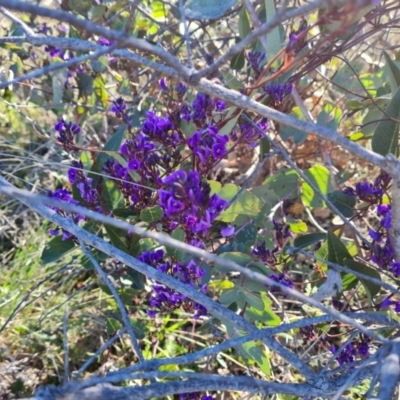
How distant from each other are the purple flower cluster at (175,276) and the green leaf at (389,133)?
562 mm

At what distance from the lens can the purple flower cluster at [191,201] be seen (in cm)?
111

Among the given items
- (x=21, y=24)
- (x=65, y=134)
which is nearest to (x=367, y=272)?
Answer: (x=65, y=134)

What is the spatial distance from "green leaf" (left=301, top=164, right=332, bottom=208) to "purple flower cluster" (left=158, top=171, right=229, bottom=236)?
2.37 ft

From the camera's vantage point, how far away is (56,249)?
1.53 m

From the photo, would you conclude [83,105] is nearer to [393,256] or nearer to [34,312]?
[34,312]

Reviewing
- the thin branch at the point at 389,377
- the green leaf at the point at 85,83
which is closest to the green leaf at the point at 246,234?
the thin branch at the point at 389,377

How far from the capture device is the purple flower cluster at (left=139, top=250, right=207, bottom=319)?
52.2 inches

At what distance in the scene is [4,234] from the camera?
8.04 ft

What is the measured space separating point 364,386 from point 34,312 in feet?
4.39

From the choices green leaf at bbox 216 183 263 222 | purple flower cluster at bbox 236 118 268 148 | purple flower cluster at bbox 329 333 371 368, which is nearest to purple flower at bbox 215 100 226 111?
purple flower cluster at bbox 236 118 268 148

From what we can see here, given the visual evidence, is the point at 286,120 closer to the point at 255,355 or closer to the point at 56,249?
the point at 255,355

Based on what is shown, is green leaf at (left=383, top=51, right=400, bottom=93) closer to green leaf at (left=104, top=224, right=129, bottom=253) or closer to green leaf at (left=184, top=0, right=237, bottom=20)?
green leaf at (left=184, top=0, right=237, bottom=20)

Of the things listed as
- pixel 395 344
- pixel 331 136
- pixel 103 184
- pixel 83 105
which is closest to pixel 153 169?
pixel 103 184

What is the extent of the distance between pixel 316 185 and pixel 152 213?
751 millimetres
